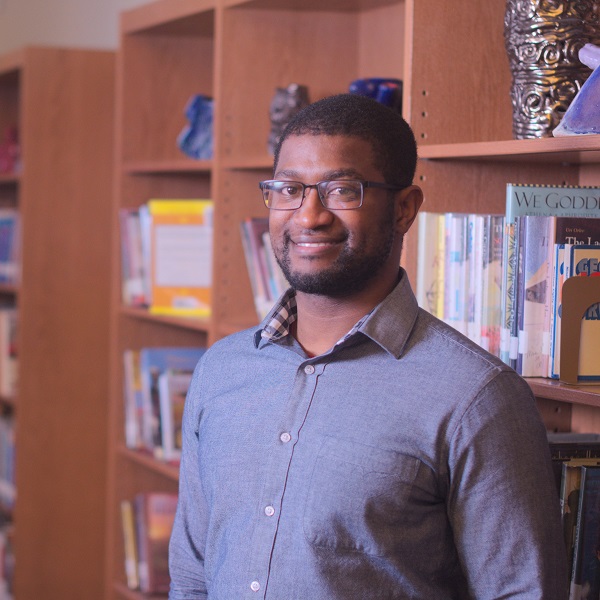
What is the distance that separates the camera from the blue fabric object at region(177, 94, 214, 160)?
2576mm

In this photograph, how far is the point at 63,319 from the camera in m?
3.25

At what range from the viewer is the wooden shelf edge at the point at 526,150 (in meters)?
1.38

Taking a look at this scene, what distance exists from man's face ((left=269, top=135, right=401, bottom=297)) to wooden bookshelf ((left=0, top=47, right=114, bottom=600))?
7.02 ft

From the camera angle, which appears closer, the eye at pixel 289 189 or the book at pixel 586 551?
the eye at pixel 289 189

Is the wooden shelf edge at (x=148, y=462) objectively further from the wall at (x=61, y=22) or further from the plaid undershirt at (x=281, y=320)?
the wall at (x=61, y=22)

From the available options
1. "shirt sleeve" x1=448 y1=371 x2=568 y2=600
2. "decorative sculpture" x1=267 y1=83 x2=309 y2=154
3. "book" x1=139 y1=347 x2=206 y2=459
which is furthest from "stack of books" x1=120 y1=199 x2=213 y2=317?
"shirt sleeve" x1=448 y1=371 x2=568 y2=600

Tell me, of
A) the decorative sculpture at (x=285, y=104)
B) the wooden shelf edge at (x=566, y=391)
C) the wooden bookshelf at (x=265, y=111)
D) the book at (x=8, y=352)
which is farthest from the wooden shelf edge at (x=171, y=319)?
the wooden shelf edge at (x=566, y=391)

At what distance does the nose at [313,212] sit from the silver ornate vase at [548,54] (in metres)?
0.46

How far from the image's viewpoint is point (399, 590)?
1.17 meters

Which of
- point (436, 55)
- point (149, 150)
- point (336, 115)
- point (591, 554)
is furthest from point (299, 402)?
point (149, 150)

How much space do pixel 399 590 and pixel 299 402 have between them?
274mm

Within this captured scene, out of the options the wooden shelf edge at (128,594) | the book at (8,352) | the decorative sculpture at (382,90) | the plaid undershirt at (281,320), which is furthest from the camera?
the book at (8,352)

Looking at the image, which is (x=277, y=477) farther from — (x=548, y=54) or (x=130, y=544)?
(x=130, y=544)

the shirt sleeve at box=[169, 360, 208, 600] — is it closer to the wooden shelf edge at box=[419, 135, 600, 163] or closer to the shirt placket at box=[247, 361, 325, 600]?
the shirt placket at box=[247, 361, 325, 600]
